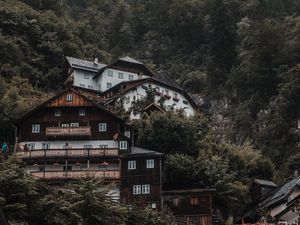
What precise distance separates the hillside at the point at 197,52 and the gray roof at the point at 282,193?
6.56 metres

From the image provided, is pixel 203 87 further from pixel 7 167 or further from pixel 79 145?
pixel 7 167

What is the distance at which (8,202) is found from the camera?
3306 cm

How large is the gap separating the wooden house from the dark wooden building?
3.83 ft

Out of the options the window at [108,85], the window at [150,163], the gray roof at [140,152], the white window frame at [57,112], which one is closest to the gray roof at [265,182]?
the gray roof at [140,152]

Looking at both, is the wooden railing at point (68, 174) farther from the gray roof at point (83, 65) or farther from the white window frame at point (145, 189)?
the gray roof at point (83, 65)

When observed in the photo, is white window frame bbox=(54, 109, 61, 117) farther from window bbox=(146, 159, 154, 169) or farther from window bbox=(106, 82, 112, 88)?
window bbox=(106, 82, 112, 88)

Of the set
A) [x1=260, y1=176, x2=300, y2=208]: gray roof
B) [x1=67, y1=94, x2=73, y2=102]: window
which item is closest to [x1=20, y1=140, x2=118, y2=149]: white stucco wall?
[x1=67, y1=94, x2=73, y2=102]: window

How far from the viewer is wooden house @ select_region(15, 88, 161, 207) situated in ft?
161

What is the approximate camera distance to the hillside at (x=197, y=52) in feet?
214

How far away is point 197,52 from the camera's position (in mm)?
96625

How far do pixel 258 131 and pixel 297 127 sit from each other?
5.96 m

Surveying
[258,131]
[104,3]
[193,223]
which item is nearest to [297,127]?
[258,131]

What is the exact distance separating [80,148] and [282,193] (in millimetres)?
18082

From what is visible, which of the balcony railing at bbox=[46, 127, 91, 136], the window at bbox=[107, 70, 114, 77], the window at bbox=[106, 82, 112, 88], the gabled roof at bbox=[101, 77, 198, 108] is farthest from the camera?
the window at bbox=[107, 70, 114, 77]
